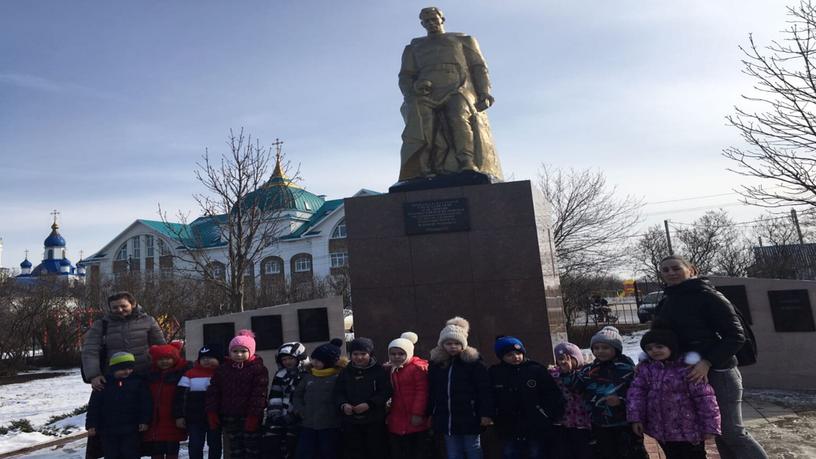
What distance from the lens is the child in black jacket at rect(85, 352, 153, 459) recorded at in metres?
4.02

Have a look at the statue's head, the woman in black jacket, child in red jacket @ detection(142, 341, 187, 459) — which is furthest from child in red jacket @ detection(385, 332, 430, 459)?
the statue's head

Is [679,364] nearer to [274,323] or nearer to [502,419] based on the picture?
[502,419]

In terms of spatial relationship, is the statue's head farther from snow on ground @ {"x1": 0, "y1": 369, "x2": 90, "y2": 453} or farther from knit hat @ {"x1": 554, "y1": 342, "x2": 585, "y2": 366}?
snow on ground @ {"x1": 0, "y1": 369, "x2": 90, "y2": 453}

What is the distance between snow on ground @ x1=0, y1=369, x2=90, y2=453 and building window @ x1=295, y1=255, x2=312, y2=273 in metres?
23.4

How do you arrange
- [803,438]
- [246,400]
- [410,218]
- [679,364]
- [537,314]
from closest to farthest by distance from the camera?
[679,364] < [246,400] < [803,438] < [537,314] < [410,218]

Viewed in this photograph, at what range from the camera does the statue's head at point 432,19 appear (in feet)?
22.4

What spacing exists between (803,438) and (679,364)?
3.00m

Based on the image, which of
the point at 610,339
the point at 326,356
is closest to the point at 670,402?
the point at 610,339

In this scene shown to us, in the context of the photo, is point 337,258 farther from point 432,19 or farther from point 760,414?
point 760,414

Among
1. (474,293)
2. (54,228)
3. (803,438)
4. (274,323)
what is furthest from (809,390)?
(54,228)

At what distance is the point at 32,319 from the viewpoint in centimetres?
1705

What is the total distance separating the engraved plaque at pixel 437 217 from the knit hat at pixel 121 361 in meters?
2.92

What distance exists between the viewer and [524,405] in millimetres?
3531

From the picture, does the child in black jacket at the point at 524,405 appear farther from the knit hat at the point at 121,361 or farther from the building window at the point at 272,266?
the building window at the point at 272,266
